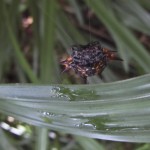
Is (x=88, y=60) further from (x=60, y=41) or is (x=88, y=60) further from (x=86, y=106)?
(x=60, y=41)

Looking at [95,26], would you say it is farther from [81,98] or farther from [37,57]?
[81,98]

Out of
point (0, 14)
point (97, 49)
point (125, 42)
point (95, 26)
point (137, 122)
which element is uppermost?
point (95, 26)

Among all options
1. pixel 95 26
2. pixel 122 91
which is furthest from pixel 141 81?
pixel 95 26

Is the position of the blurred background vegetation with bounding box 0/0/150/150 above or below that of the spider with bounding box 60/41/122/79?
above

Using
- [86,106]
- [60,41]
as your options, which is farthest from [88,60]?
[60,41]

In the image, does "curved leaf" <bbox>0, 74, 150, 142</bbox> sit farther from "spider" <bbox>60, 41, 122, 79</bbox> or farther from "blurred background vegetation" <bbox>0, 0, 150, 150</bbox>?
"blurred background vegetation" <bbox>0, 0, 150, 150</bbox>

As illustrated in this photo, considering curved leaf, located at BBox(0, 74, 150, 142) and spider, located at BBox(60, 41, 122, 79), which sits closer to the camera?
curved leaf, located at BBox(0, 74, 150, 142)

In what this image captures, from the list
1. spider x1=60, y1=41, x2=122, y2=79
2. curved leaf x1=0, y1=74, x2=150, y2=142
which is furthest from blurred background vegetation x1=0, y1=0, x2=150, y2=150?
curved leaf x1=0, y1=74, x2=150, y2=142
